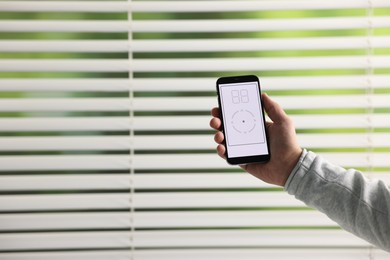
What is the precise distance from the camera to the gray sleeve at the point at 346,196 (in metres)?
0.93

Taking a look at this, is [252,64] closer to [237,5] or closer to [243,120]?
[237,5]

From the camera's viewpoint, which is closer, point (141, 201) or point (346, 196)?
point (346, 196)

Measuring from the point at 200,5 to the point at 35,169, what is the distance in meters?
0.73

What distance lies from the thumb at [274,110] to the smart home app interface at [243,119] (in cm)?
2

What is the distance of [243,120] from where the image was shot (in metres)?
1.11

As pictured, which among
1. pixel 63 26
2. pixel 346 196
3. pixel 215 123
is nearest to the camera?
pixel 346 196

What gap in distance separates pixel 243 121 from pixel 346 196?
312mm

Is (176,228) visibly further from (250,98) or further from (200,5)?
(200,5)

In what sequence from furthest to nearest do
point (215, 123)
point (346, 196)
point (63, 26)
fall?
point (63, 26) → point (215, 123) → point (346, 196)

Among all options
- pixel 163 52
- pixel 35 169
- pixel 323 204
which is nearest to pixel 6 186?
pixel 35 169

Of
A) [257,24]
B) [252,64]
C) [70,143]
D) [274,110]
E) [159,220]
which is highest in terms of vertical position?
[257,24]

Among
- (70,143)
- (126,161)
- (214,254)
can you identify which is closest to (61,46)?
(70,143)

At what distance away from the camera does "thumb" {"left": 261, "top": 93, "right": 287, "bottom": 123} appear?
3.58 ft

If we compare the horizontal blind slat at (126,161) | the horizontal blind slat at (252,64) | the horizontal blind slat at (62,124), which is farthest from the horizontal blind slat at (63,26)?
the horizontal blind slat at (126,161)
